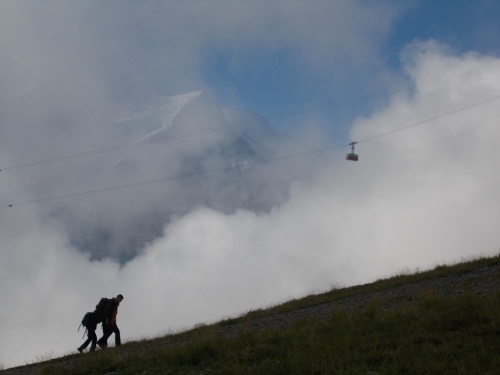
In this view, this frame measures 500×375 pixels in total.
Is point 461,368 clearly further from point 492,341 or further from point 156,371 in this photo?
point 156,371

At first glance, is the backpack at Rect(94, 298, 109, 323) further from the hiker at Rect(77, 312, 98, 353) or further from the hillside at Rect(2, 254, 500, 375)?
the hillside at Rect(2, 254, 500, 375)

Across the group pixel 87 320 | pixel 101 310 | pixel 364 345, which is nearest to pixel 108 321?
pixel 101 310

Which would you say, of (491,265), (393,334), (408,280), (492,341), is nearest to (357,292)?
(408,280)

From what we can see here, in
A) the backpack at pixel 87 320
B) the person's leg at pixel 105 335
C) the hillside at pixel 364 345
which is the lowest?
the hillside at pixel 364 345

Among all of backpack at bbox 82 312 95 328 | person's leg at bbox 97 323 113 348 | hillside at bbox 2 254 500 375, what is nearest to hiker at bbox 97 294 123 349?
person's leg at bbox 97 323 113 348

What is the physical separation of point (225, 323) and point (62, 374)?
26.5ft

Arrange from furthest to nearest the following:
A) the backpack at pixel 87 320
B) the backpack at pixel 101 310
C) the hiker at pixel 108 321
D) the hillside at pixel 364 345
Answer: the backpack at pixel 101 310 < the hiker at pixel 108 321 < the backpack at pixel 87 320 < the hillside at pixel 364 345

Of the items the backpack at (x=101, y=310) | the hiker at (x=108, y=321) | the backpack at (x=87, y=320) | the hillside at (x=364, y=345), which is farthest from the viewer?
the backpack at (x=101, y=310)

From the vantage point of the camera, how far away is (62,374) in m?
10.0

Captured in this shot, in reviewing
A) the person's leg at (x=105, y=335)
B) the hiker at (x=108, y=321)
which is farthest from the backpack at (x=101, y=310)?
the person's leg at (x=105, y=335)

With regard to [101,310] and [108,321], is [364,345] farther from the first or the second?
[101,310]

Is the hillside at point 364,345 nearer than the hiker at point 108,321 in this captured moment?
Yes

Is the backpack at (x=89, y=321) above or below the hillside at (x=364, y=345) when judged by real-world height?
above

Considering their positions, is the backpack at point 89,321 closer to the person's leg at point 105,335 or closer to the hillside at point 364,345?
the person's leg at point 105,335
